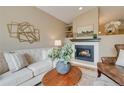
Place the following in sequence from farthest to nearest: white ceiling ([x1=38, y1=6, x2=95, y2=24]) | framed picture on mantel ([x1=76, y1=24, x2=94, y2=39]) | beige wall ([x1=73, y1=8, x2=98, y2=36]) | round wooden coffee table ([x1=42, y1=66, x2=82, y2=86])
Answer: framed picture on mantel ([x1=76, y1=24, x2=94, y2=39]) < beige wall ([x1=73, y1=8, x2=98, y2=36]) < white ceiling ([x1=38, y1=6, x2=95, y2=24]) < round wooden coffee table ([x1=42, y1=66, x2=82, y2=86])

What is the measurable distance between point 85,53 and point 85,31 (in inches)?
37.4

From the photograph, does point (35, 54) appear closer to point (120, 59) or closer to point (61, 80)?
point (61, 80)

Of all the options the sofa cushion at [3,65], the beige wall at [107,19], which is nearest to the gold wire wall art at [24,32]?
the sofa cushion at [3,65]

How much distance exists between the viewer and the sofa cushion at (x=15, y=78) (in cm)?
222

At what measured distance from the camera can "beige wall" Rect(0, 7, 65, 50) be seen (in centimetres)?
387

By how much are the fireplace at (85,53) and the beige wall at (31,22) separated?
3.36 ft

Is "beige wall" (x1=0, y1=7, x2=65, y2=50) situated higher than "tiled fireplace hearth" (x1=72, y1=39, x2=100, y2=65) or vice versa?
"beige wall" (x1=0, y1=7, x2=65, y2=50)

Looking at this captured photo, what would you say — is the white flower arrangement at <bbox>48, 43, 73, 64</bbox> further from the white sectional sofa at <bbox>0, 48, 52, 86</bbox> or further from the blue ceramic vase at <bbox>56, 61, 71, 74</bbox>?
the white sectional sofa at <bbox>0, 48, 52, 86</bbox>

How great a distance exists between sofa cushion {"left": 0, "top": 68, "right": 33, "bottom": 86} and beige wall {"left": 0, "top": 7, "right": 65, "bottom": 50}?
5.19ft

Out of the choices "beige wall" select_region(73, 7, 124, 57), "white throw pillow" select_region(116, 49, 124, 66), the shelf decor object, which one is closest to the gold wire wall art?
the shelf decor object

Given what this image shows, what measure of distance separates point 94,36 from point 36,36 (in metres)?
2.14

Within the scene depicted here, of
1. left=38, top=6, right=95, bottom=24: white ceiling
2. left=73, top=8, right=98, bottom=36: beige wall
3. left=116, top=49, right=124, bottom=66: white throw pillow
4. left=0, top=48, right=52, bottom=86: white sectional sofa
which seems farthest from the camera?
left=73, top=8, right=98, bottom=36: beige wall
